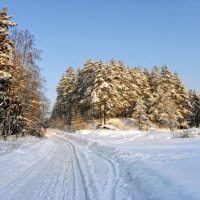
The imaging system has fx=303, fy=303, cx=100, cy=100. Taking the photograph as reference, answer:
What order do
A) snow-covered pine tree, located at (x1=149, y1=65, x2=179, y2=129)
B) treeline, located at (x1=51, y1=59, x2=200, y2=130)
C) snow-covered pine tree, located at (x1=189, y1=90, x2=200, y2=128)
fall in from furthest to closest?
snow-covered pine tree, located at (x1=189, y1=90, x2=200, y2=128), snow-covered pine tree, located at (x1=149, y1=65, x2=179, y2=129), treeline, located at (x1=51, y1=59, x2=200, y2=130)

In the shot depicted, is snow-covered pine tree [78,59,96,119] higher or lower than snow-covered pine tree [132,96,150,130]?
higher

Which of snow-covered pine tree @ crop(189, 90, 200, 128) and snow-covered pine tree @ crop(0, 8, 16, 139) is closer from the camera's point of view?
snow-covered pine tree @ crop(0, 8, 16, 139)

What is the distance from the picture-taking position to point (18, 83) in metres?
29.0

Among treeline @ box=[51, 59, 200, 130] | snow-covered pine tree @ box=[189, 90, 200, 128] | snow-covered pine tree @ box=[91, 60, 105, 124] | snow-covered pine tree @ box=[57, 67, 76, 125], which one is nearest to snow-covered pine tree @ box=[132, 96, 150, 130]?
treeline @ box=[51, 59, 200, 130]

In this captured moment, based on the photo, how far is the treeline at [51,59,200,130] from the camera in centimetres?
5782

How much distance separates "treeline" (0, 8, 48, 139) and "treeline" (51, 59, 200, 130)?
70.8 feet

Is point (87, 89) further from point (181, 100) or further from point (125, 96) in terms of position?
point (181, 100)

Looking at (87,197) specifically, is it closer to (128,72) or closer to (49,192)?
(49,192)

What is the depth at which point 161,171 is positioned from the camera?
8.64m

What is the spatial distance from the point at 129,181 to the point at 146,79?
6302 cm

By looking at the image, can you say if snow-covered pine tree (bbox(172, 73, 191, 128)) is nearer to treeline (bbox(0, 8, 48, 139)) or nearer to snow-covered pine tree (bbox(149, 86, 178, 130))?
snow-covered pine tree (bbox(149, 86, 178, 130))

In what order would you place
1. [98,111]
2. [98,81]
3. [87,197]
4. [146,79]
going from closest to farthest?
[87,197]
[98,81]
[98,111]
[146,79]

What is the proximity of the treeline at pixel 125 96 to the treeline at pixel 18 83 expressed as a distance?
70.8 ft

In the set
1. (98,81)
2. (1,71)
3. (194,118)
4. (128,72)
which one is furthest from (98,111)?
(1,71)
